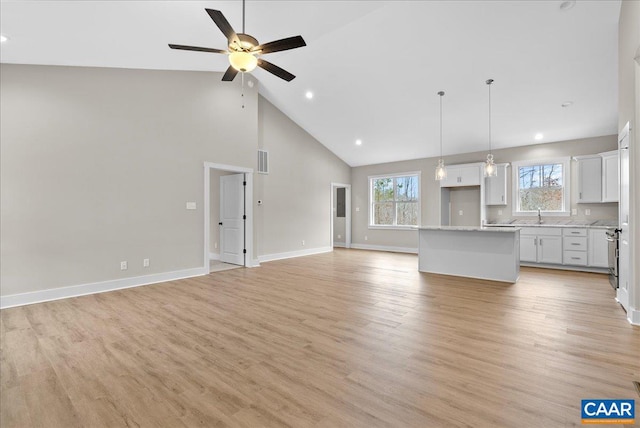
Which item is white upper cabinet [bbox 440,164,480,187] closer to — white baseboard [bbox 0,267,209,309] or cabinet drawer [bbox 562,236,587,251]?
cabinet drawer [bbox 562,236,587,251]

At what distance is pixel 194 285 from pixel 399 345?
12.0ft

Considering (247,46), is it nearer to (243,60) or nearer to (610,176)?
(243,60)

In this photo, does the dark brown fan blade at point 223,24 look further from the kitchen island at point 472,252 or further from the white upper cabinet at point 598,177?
the white upper cabinet at point 598,177

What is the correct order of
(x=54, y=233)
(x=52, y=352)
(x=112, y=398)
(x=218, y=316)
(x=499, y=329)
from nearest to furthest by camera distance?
(x=112, y=398), (x=52, y=352), (x=499, y=329), (x=218, y=316), (x=54, y=233)

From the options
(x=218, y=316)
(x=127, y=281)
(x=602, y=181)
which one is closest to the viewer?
(x=218, y=316)

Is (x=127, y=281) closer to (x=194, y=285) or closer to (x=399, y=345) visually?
(x=194, y=285)

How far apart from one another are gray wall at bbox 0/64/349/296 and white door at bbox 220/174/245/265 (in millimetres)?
408

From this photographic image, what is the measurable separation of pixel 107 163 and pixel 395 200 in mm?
7437

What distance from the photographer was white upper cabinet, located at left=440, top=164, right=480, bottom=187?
757cm

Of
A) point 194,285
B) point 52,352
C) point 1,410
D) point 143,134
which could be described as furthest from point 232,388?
point 143,134

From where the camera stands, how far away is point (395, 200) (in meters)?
9.49

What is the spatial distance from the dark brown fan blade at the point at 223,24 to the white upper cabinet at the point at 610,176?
711 centimetres

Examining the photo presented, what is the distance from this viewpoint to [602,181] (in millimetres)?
6016

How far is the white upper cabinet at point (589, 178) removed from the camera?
609cm
